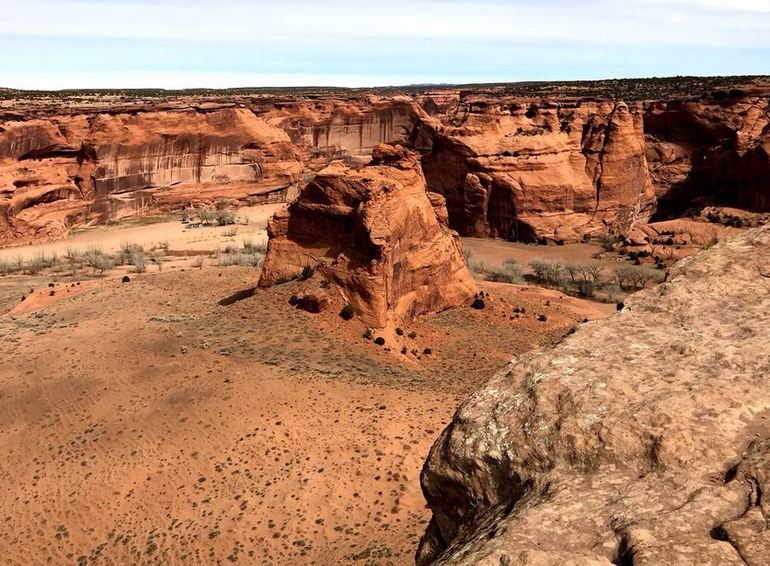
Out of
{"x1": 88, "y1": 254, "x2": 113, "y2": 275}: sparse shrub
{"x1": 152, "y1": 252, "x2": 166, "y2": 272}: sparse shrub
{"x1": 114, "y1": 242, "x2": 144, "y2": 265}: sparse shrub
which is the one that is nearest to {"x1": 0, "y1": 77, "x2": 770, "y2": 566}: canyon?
{"x1": 152, "y1": 252, "x2": 166, "y2": 272}: sparse shrub

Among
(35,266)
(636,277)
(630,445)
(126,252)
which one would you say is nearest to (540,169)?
(636,277)

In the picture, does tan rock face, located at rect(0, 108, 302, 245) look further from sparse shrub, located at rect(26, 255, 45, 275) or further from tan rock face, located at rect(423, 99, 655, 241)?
tan rock face, located at rect(423, 99, 655, 241)

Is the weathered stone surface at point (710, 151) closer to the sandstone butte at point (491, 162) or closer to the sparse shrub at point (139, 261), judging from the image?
the sandstone butte at point (491, 162)

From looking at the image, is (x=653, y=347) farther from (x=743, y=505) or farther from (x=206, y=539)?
(x=206, y=539)

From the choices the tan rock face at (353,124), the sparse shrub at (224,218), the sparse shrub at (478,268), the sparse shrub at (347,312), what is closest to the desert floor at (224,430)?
the sparse shrub at (347,312)

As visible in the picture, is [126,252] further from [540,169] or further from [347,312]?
[540,169]

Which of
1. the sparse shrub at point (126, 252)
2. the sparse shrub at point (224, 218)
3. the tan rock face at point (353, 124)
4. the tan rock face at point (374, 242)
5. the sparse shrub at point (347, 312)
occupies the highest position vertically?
the tan rock face at point (353, 124)

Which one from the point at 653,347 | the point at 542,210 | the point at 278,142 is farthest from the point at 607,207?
the point at 653,347
